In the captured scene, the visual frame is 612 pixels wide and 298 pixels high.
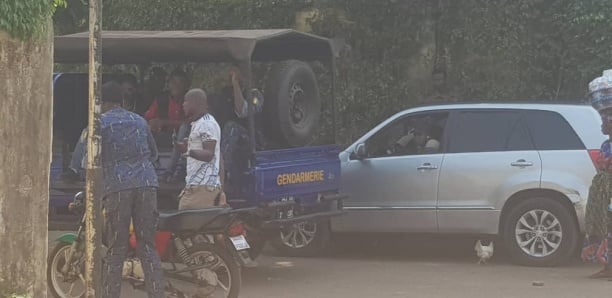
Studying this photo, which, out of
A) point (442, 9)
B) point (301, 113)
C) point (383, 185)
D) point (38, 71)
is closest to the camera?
point (38, 71)

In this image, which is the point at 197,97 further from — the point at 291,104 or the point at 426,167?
the point at 426,167

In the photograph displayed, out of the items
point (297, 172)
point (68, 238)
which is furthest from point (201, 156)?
point (297, 172)

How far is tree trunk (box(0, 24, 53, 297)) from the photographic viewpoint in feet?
22.0

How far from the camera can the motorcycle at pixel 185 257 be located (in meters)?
8.29

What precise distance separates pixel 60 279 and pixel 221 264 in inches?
54.2

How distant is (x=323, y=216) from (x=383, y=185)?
1271 mm

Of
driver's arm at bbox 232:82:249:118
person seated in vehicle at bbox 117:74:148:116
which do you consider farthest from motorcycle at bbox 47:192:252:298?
person seated in vehicle at bbox 117:74:148:116

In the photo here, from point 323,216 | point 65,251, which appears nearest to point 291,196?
point 323,216

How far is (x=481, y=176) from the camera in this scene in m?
11.0

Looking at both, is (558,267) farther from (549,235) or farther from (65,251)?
(65,251)

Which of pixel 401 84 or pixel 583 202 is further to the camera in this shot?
pixel 401 84

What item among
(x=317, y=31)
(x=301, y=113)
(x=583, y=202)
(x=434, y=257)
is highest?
(x=317, y=31)

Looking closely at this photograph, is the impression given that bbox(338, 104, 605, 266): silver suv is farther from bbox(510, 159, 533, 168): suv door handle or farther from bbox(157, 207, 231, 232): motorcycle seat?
bbox(157, 207, 231, 232): motorcycle seat

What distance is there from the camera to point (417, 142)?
11531 mm
